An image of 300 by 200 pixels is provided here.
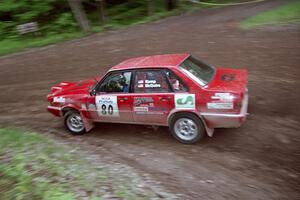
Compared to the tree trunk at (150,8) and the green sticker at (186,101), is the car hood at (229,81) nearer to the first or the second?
the green sticker at (186,101)

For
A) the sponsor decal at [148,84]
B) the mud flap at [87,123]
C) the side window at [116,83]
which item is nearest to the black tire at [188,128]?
the sponsor decal at [148,84]

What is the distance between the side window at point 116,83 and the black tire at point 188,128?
3.81 ft

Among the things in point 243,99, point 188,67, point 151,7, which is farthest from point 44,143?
point 151,7

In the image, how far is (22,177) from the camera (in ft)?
18.1

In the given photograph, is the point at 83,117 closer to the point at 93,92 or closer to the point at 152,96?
the point at 93,92

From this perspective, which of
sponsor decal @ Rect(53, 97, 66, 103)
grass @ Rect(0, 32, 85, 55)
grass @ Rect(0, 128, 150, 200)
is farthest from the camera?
grass @ Rect(0, 32, 85, 55)

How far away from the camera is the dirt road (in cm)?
621

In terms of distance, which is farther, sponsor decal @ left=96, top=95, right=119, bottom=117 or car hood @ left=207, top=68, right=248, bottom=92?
sponsor decal @ left=96, top=95, right=119, bottom=117

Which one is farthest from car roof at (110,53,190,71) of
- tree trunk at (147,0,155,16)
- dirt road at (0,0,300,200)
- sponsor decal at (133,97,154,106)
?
tree trunk at (147,0,155,16)

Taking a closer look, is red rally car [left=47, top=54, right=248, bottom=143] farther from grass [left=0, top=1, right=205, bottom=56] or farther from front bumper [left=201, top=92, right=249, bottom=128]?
grass [left=0, top=1, right=205, bottom=56]

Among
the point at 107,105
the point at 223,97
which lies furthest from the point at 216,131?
the point at 107,105

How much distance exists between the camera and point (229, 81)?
739 centimetres

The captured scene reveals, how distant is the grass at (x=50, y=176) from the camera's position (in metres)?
5.17

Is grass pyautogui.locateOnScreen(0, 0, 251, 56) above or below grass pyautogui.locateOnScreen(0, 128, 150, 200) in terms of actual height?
above
